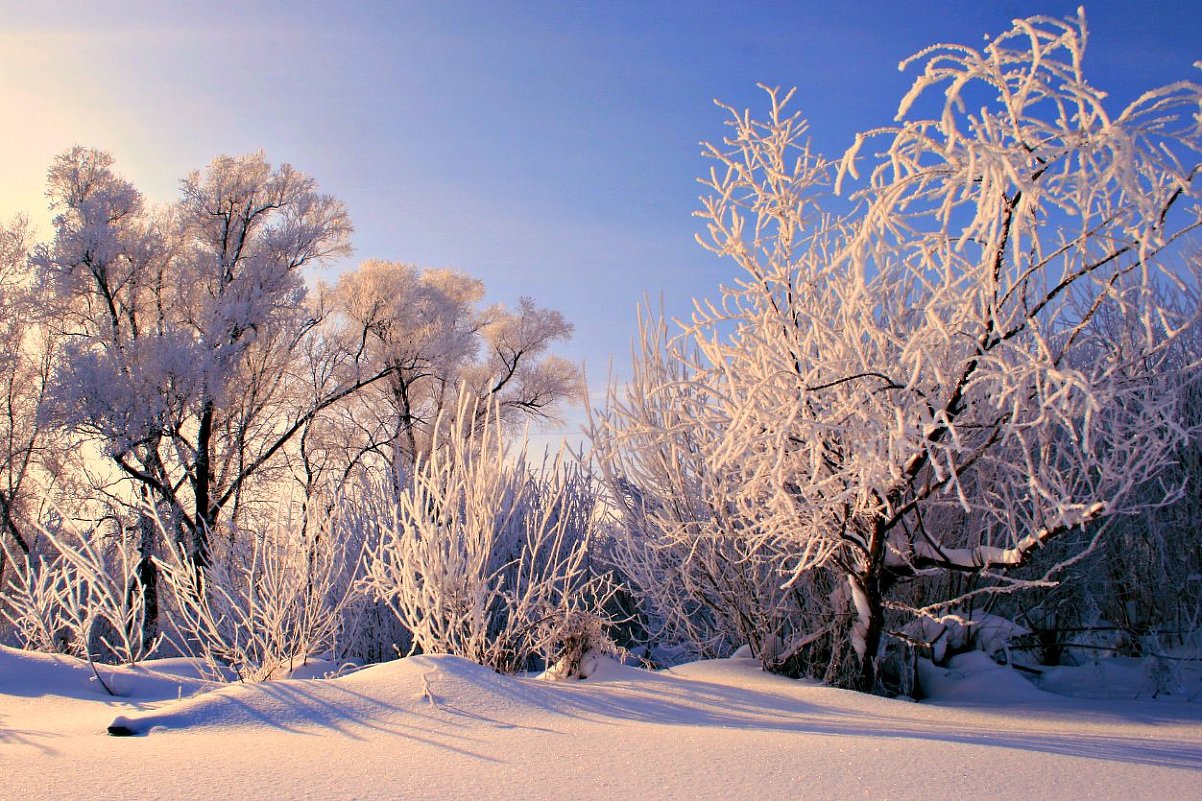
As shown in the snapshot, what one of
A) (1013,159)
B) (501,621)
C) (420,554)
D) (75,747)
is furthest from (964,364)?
(501,621)

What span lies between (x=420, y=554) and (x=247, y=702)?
174 cm

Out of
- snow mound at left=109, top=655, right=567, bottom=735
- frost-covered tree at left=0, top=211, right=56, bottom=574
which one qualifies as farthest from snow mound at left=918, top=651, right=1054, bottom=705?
frost-covered tree at left=0, top=211, right=56, bottom=574

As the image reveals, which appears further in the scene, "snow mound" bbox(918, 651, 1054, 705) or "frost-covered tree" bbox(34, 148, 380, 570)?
"frost-covered tree" bbox(34, 148, 380, 570)

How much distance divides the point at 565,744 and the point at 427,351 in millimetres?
19418

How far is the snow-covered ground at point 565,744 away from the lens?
254cm

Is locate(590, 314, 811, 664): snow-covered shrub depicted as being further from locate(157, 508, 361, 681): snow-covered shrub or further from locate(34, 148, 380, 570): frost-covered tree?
locate(34, 148, 380, 570): frost-covered tree

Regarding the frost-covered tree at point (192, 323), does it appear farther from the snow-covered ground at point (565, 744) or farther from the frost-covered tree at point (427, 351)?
the snow-covered ground at point (565, 744)

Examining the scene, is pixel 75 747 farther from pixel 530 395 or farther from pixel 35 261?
pixel 530 395

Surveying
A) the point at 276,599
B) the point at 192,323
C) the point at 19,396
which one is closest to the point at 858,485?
the point at 276,599

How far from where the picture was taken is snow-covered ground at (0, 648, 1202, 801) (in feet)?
8.35

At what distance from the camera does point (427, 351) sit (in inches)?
859

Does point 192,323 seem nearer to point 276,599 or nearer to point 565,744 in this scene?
point 276,599

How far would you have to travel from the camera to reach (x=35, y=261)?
1590cm

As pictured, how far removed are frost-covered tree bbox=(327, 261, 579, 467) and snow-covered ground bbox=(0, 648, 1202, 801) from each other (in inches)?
577
